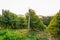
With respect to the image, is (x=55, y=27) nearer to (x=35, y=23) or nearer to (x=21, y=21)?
(x=35, y=23)

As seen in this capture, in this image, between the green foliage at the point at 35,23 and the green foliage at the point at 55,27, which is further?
the green foliage at the point at 35,23

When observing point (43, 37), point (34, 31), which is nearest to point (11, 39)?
point (43, 37)

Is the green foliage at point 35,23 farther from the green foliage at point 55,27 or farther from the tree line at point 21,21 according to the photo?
the green foliage at point 55,27

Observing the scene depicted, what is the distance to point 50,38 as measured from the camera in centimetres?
527

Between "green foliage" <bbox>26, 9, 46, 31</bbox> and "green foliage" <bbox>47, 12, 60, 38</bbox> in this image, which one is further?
"green foliage" <bbox>26, 9, 46, 31</bbox>

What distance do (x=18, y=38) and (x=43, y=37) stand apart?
6.57ft

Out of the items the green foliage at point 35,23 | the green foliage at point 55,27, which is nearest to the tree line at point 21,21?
the green foliage at point 35,23

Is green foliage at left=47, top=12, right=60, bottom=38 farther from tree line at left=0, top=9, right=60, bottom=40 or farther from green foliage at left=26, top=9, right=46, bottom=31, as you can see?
green foliage at left=26, top=9, right=46, bottom=31

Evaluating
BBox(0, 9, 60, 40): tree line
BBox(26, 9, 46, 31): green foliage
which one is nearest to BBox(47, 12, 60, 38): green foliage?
BBox(0, 9, 60, 40): tree line

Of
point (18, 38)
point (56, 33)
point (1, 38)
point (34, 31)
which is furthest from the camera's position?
point (34, 31)

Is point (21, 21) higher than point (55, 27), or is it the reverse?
point (21, 21)

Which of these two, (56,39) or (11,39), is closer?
(11,39)

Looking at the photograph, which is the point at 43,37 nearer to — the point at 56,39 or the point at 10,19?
the point at 56,39

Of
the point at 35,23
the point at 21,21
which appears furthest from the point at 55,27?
the point at 21,21
